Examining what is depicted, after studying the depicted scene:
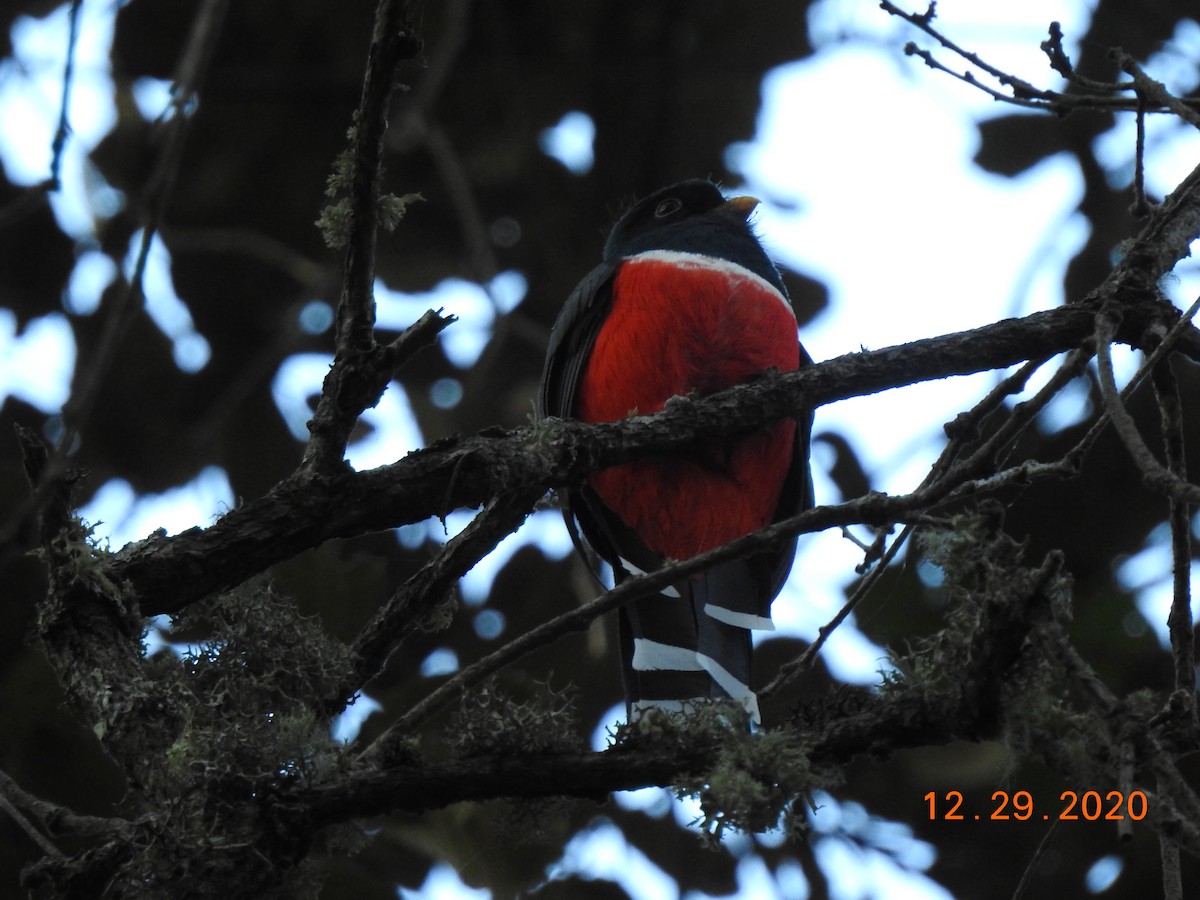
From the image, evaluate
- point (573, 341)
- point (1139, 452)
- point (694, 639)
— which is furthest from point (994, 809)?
point (1139, 452)

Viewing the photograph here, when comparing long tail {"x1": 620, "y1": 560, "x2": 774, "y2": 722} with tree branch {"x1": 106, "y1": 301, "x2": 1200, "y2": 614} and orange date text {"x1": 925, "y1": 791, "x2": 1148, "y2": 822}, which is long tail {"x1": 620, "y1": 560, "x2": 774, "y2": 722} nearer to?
tree branch {"x1": 106, "y1": 301, "x2": 1200, "y2": 614}

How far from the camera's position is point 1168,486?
1.67 metres

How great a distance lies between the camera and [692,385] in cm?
333

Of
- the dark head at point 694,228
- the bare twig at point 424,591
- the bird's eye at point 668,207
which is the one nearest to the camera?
the bare twig at point 424,591

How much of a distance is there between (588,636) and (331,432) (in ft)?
8.81

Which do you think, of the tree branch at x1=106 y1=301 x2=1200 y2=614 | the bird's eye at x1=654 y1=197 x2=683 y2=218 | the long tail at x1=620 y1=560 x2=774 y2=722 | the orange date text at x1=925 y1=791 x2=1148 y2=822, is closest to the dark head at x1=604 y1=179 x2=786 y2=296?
the bird's eye at x1=654 y1=197 x2=683 y2=218

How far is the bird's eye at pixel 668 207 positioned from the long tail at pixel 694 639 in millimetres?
1358

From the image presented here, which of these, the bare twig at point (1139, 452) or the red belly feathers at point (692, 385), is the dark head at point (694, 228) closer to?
the red belly feathers at point (692, 385)

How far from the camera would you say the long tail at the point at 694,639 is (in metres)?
3.11

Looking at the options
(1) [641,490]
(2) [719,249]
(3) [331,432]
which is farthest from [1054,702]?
(2) [719,249]

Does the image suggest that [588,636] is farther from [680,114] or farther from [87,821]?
[87,821]

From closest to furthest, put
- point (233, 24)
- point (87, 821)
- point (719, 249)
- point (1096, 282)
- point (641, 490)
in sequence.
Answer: point (87, 821) → point (641, 490) → point (719, 249) → point (1096, 282) → point (233, 24)

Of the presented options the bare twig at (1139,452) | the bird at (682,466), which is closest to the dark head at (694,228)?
the bird at (682,466)

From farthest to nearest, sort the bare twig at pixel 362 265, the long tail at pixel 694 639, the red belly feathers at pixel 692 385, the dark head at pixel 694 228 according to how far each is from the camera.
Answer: the dark head at pixel 694 228 < the red belly feathers at pixel 692 385 < the long tail at pixel 694 639 < the bare twig at pixel 362 265
